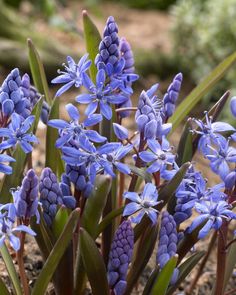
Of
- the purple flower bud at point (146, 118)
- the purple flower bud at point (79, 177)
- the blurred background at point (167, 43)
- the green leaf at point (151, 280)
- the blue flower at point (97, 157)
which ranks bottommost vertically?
the green leaf at point (151, 280)

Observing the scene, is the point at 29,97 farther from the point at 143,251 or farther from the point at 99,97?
the point at 143,251

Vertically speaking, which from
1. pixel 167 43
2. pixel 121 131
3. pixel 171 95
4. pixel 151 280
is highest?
pixel 167 43

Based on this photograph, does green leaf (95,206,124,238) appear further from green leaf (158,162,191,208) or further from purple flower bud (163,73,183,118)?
purple flower bud (163,73,183,118)

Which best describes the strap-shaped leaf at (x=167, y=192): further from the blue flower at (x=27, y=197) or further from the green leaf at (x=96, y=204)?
the blue flower at (x=27, y=197)

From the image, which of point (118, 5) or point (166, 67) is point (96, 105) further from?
A: point (118, 5)

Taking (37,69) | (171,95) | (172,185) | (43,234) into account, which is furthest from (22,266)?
(37,69)

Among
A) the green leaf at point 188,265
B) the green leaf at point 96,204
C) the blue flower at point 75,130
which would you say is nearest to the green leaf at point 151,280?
the green leaf at point 188,265
